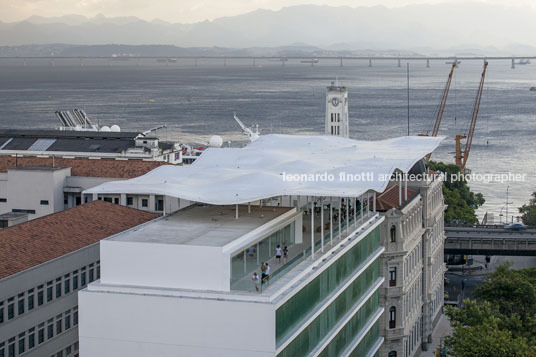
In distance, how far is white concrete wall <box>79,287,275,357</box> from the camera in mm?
35281

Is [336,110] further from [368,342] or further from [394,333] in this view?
[368,342]

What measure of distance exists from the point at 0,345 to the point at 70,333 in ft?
18.7

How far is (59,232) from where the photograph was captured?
4806 centimetres

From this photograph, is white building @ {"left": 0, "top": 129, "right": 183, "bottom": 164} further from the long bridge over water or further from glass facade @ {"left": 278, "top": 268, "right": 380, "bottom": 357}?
glass facade @ {"left": 278, "top": 268, "right": 380, "bottom": 357}

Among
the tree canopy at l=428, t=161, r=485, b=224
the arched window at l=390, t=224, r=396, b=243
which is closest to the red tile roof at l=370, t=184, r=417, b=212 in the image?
the arched window at l=390, t=224, r=396, b=243

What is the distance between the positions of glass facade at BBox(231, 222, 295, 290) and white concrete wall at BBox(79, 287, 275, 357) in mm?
1215

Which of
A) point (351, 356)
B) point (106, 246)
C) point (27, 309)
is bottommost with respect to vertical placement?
point (351, 356)

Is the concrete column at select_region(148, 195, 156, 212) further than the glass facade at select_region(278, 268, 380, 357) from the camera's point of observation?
Yes

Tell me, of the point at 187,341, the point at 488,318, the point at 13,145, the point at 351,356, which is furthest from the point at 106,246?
the point at 13,145

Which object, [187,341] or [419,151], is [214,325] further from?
[419,151]

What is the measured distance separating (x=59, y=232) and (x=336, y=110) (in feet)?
207

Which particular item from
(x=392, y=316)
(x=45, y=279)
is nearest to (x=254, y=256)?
(x=45, y=279)

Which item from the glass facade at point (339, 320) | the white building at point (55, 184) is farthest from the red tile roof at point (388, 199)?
the white building at point (55, 184)

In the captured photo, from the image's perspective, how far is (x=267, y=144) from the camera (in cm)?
6356
